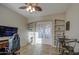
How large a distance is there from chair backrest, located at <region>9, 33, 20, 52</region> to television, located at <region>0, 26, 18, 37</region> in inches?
2.4

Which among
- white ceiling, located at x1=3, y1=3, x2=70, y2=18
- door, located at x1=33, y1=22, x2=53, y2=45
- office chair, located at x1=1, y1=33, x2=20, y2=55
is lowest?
office chair, located at x1=1, y1=33, x2=20, y2=55

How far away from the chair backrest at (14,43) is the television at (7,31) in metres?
0.06

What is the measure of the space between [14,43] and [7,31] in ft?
0.66

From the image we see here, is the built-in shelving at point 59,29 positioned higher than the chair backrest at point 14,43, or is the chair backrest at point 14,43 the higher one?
the built-in shelving at point 59,29

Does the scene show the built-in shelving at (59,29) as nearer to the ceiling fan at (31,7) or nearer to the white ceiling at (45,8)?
the white ceiling at (45,8)

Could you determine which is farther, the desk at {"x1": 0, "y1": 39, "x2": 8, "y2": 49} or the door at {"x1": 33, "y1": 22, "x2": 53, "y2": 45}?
the door at {"x1": 33, "y1": 22, "x2": 53, "y2": 45}

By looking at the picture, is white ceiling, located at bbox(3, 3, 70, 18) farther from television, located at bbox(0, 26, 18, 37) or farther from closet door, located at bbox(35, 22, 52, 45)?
television, located at bbox(0, 26, 18, 37)

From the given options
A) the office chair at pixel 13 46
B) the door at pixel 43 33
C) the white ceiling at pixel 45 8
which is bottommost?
the office chair at pixel 13 46

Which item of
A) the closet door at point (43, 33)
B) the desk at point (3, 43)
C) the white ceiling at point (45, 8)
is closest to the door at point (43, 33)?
the closet door at point (43, 33)

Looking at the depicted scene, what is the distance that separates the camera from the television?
5.89 ft

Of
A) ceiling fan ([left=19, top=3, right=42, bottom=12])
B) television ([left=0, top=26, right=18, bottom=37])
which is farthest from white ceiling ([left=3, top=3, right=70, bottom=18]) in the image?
television ([left=0, top=26, right=18, bottom=37])

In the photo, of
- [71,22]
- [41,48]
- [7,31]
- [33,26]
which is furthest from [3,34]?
[71,22]

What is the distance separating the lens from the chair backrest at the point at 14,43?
1.84 m

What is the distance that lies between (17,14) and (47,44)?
63 centimetres
